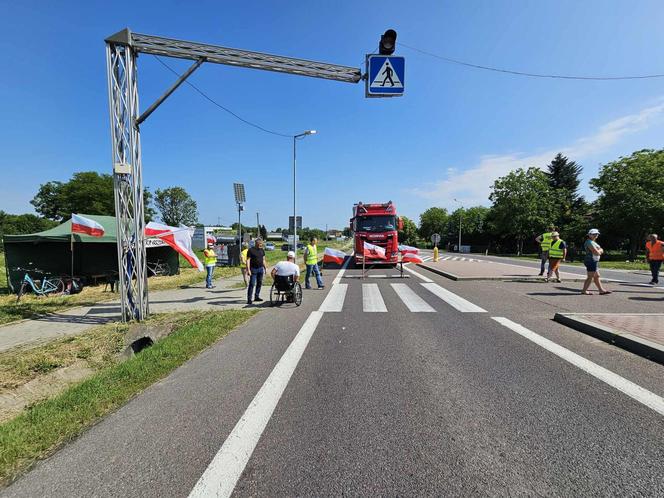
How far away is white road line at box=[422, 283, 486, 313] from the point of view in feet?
26.4

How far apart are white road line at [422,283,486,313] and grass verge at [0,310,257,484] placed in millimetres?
5784

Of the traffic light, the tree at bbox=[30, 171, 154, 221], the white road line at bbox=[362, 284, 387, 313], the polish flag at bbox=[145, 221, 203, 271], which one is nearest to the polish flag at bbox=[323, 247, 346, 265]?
the white road line at bbox=[362, 284, 387, 313]

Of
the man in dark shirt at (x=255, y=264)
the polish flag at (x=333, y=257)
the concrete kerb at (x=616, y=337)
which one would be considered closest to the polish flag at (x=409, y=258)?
the polish flag at (x=333, y=257)

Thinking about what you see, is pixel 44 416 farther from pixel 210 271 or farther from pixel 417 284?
pixel 417 284

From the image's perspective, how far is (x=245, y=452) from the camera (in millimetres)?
2602

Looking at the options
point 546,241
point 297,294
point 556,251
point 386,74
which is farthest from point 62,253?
point 546,241

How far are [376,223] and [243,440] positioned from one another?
17.8m

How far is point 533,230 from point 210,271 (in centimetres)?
5314

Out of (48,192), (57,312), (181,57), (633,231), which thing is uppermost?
(48,192)

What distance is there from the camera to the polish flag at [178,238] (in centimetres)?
815

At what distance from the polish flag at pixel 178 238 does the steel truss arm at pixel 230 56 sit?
3998 millimetres

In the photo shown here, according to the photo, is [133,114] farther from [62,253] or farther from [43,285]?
[62,253]

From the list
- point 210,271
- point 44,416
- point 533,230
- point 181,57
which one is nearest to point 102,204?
point 210,271

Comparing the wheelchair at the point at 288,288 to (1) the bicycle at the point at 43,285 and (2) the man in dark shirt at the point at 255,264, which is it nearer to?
(2) the man in dark shirt at the point at 255,264
